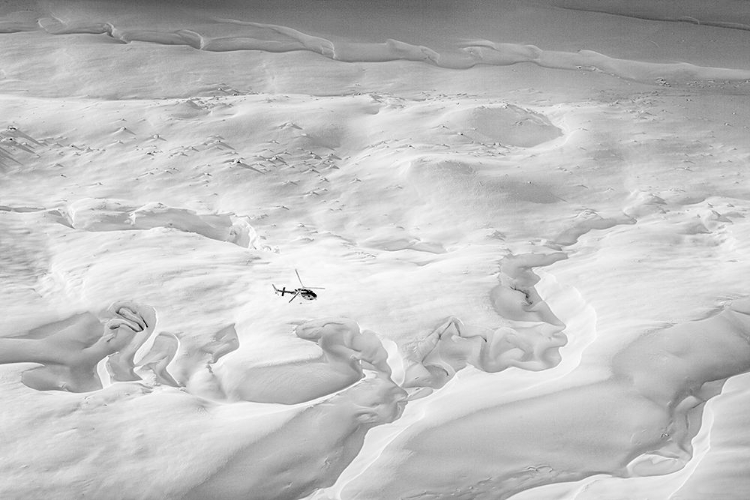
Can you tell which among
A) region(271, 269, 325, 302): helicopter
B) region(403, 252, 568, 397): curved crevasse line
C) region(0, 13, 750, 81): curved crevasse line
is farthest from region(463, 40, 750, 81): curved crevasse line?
region(271, 269, 325, 302): helicopter

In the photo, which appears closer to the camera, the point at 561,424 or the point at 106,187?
the point at 561,424

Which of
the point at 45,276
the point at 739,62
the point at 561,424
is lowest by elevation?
the point at 45,276

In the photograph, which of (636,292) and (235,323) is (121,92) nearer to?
(235,323)

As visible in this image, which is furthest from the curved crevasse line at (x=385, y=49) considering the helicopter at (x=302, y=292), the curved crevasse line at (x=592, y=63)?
the helicopter at (x=302, y=292)

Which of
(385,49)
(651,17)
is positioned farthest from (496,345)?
(651,17)

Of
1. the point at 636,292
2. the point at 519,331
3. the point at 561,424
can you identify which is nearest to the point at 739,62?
the point at 636,292

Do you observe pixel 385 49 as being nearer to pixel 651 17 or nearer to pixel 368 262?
pixel 651 17

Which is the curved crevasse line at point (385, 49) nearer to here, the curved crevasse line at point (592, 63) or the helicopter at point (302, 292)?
the curved crevasse line at point (592, 63)
